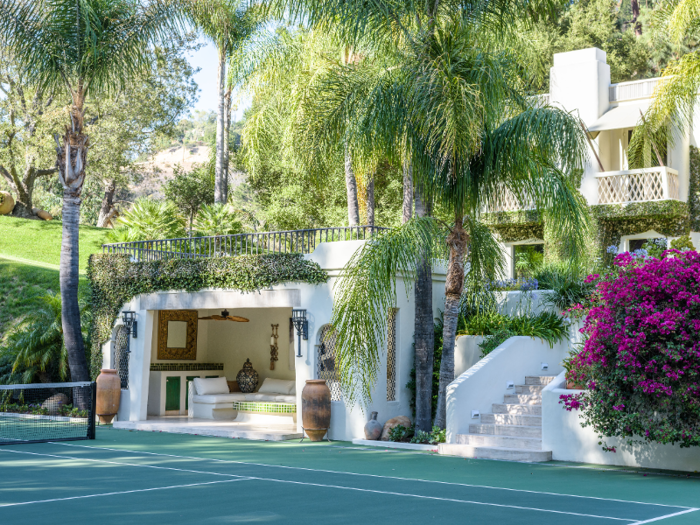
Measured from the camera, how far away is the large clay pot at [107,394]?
18.2 m

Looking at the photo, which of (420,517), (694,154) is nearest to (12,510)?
(420,517)

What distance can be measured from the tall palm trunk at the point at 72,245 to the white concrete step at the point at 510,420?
10095 mm

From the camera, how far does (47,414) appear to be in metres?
19.0

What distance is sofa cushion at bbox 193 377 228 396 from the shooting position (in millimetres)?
19406

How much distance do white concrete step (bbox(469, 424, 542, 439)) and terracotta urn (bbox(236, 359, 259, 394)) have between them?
8095 millimetres

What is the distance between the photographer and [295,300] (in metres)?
16.1

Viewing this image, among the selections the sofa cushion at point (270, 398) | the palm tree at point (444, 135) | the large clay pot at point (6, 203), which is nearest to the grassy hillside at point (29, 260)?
the large clay pot at point (6, 203)

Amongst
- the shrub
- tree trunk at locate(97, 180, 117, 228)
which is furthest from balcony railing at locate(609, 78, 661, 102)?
tree trunk at locate(97, 180, 117, 228)

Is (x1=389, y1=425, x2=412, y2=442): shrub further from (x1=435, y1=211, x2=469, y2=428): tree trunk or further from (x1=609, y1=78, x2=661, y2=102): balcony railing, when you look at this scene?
(x1=609, y1=78, x2=661, y2=102): balcony railing

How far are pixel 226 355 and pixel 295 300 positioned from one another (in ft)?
20.4

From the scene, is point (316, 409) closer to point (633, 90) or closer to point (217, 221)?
point (217, 221)

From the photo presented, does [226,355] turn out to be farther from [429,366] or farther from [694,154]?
[694,154]

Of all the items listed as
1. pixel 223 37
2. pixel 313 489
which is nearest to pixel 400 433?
pixel 313 489

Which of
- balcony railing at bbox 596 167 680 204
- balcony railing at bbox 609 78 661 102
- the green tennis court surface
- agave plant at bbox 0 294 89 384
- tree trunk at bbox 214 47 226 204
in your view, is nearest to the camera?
the green tennis court surface
